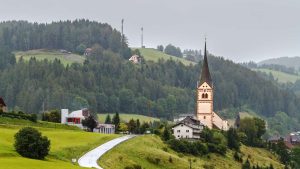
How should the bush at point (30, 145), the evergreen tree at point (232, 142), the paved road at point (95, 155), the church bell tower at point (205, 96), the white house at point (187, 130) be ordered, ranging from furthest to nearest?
the church bell tower at point (205, 96), the white house at point (187, 130), the evergreen tree at point (232, 142), the paved road at point (95, 155), the bush at point (30, 145)

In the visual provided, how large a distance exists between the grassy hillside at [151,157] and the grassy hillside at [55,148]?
13.1 feet

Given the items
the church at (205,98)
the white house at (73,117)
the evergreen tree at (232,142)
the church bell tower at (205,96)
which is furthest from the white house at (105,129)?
the evergreen tree at (232,142)

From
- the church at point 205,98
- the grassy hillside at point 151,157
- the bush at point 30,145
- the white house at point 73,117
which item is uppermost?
the church at point 205,98

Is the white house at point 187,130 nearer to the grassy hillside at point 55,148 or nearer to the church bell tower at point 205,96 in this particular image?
the church bell tower at point 205,96

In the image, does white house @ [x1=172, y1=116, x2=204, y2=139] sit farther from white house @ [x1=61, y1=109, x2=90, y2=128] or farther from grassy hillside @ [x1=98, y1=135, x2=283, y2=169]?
white house @ [x1=61, y1=109, x2=90, y2=128]

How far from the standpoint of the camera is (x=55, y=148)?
262 ft

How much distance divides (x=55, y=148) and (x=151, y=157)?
14.7 m

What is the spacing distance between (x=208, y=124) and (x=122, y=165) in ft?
272

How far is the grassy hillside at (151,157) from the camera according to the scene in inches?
3195

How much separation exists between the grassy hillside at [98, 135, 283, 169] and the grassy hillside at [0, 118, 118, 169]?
3999mm

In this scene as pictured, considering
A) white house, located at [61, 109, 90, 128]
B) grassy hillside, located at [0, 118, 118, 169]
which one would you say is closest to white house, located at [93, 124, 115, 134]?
white house, located at [61, 109, 90, 128]

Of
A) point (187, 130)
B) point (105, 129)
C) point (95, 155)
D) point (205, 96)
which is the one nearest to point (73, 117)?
point (105, 129)

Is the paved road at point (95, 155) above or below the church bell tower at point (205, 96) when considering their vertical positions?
below

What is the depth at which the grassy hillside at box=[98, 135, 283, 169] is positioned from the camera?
8114 cm
